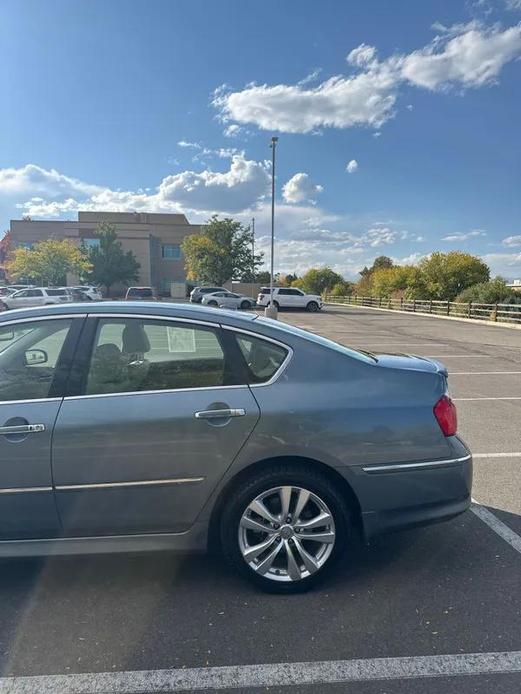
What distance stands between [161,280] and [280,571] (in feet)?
207

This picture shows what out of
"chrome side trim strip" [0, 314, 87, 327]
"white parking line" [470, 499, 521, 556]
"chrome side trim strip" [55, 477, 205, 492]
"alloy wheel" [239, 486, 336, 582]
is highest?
"chrome side trim strip" [0, 314, 87, 327]

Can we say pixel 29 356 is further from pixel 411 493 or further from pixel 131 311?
pixel 411 493

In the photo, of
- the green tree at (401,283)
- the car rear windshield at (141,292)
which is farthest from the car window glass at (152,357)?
the green tree at (401,283)

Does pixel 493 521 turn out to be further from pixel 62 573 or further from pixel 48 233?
pixel 48 233

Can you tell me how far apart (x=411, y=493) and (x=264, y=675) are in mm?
1217

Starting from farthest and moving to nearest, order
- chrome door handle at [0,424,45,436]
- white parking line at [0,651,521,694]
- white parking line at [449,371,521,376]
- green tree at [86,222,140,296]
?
green tree at [86,222,140,296] → white parking line at [449,371,521,376] → chrome door handle at [0,424,45,436] → white parking line at [0,651,521,694]

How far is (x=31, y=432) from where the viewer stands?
8.36 feet

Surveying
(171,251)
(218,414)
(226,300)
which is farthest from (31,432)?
(171,251)

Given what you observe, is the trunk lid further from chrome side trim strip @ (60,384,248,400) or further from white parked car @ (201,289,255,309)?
white parked car @ (201,289,255,309)

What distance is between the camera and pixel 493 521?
3600 mm

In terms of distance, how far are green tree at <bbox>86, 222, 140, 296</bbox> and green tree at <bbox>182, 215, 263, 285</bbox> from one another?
790 cm

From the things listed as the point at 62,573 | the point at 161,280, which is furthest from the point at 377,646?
the point at 161,280

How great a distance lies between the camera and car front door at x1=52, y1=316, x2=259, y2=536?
2576 mm

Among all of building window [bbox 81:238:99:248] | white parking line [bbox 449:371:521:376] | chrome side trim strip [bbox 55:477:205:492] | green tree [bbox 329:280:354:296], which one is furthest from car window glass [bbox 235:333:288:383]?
green tree [bbox 329:280:354:296]
